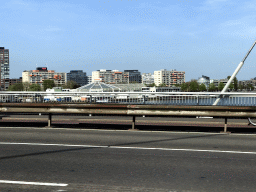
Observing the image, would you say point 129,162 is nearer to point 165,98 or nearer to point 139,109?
point 139,109

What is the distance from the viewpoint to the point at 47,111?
13.2m

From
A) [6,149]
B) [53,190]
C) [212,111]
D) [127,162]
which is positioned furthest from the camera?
[212,111]

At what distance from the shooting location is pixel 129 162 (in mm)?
7004

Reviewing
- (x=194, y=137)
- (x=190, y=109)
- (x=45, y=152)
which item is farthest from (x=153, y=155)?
(x=190, y=109)

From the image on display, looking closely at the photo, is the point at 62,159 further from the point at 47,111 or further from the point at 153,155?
the point at 47,111

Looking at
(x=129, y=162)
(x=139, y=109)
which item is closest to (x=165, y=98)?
(x=139, y=109)

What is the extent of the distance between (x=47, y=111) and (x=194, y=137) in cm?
612

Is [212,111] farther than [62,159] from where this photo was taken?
Yes

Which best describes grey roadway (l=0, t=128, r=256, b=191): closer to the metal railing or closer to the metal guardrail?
the metal guardrail

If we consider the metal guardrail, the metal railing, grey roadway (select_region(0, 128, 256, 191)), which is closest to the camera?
grey roadway (select_region(0, 128, 256, 191))

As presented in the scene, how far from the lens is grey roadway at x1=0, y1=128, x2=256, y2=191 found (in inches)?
212

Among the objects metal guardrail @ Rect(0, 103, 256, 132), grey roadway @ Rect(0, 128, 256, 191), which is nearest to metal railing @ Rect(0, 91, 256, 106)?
metal guardrail @ Rect(0, 103, 256, 132)

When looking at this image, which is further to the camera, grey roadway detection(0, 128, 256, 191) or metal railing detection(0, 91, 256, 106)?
metal railing detection(0, 91, 256, 106)

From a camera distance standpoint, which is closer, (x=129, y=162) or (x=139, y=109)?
(x=129, y=162)
